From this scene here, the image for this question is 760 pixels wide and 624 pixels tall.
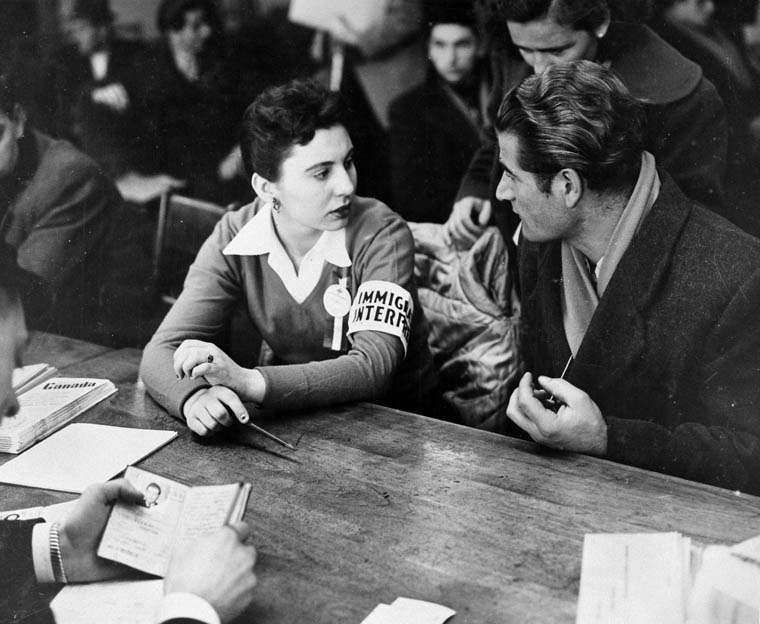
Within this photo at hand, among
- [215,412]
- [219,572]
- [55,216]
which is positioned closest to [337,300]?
[215,412]

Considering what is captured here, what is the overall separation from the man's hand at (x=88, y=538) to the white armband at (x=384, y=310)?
94cm

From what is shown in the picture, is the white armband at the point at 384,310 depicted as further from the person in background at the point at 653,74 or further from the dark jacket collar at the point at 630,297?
the person in background at the point at 653,74

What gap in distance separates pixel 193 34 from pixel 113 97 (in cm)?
36

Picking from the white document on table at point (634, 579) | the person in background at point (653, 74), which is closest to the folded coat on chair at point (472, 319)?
the person in background at point (653, 74)

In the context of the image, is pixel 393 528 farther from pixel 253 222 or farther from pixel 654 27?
pixel 654 27

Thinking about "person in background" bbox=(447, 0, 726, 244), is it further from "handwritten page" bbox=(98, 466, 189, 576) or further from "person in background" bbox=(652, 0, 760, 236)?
"handwritten page" bbox=(98, 466, 189, 576)

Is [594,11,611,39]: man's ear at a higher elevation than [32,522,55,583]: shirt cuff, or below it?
higher

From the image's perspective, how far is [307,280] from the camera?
2602 millimetres

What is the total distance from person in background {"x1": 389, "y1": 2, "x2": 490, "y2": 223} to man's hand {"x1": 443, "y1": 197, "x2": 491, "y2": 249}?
33 mm

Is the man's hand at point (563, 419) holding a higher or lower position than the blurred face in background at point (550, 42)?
lower

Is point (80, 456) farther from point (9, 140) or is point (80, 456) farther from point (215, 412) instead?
point (9, 140)

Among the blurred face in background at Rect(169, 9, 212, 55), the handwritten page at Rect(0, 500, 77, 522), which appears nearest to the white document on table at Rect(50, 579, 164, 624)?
the handwritten page at Rect(0, 500, 77, 522)

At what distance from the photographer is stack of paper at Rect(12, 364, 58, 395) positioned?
8.46 feet

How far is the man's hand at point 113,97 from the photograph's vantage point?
2.90 m
